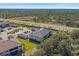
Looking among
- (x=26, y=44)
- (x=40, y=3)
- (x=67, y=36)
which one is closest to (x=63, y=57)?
(x=67, y=36)

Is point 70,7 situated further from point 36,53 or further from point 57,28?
point 36,53

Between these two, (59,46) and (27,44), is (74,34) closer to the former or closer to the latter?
(59,46)

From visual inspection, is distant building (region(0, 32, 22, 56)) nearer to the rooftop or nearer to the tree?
the rooftop

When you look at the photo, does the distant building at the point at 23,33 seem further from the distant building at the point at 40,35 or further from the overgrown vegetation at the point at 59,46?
the overgrown vegetation at the point at 59,46

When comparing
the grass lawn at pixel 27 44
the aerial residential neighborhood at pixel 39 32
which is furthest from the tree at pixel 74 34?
the grass lawn at pixel 27 44

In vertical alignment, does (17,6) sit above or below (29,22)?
above

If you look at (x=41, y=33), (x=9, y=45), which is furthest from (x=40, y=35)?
(x=9, y=45)
